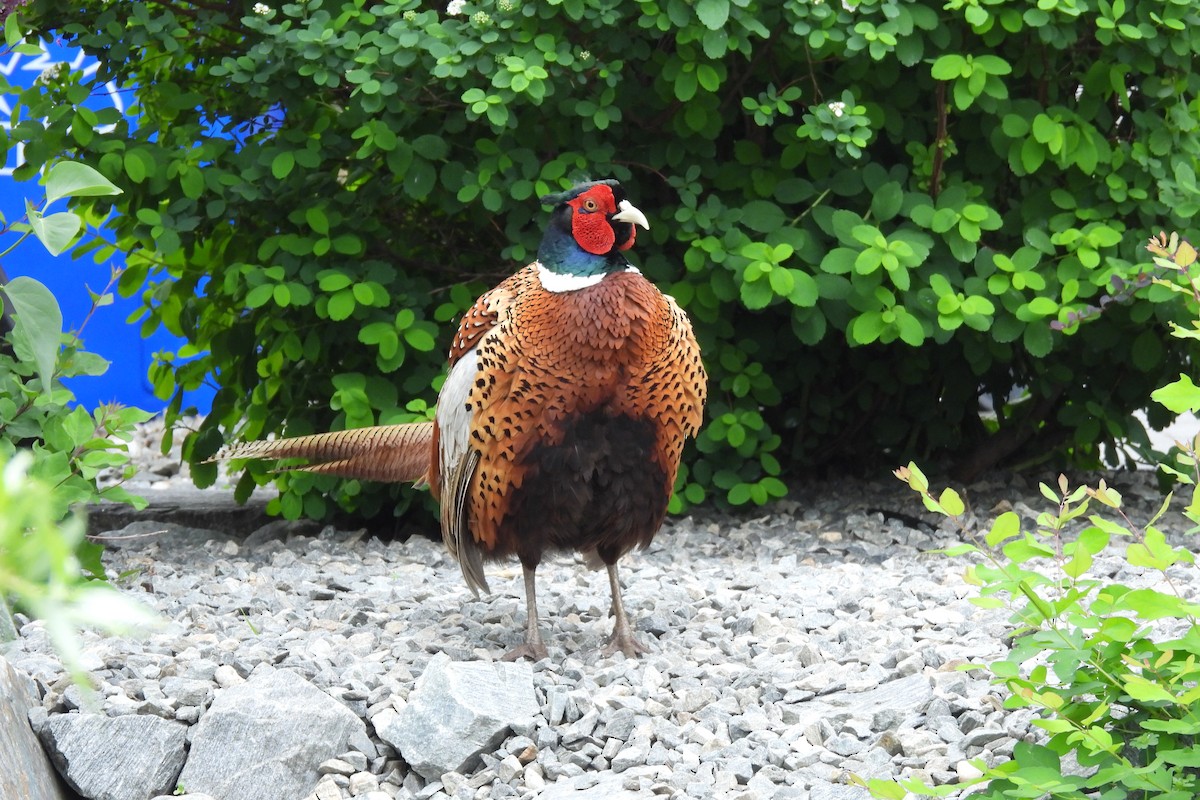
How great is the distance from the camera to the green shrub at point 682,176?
12.8 ft

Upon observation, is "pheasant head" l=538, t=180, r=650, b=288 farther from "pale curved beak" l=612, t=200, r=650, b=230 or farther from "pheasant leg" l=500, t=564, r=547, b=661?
"pheasant leg" l=500, t=564, r=547, b=661

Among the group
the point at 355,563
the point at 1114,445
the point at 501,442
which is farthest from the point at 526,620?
the point at 1114,445

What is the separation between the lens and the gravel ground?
238cm

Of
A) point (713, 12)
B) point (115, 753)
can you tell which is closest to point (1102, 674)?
point (115, 753)

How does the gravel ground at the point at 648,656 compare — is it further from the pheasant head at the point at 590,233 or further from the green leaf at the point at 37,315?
the green leaf at the point at 37,315

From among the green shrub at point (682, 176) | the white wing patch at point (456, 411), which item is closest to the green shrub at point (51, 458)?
the white wing patch at point (456, 411)

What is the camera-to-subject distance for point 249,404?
15.5 ft

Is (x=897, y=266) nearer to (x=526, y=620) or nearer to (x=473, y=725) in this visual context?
(x=526, y=620)

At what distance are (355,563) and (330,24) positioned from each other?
5.62ft

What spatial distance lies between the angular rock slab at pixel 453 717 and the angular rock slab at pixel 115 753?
424mm

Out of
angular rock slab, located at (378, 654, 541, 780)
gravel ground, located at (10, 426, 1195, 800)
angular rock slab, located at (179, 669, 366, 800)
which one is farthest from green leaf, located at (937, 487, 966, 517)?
angular rock slab, located at (179, 669, 366, 800)

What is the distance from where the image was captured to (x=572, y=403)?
2848 mm

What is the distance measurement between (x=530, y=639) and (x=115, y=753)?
980 mm

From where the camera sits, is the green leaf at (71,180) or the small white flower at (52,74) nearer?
the green leaf at (71,180)
